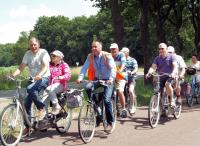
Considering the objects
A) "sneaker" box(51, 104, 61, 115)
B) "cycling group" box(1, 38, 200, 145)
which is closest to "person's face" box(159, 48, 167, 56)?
"cycling group" box(1, 38, 200, 145)

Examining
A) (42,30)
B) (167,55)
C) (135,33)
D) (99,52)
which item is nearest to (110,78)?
(99,52)

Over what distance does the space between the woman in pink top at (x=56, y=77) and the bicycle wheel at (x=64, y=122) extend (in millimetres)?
247

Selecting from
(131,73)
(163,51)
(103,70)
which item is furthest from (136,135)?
(131,73)

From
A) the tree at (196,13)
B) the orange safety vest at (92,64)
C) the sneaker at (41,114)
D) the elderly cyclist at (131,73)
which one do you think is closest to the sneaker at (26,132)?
the sneaker at (41,114)

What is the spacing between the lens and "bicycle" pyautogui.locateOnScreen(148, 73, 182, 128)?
10.4 metres

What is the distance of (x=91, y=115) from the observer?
9.00m

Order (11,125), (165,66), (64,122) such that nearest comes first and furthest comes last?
1. (11,125)
2. (64,122)
3. (165,66)

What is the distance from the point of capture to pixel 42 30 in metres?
117

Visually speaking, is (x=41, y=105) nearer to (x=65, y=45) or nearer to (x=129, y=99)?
(x=129, y=99)

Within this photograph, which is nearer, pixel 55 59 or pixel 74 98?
pixel 74 98

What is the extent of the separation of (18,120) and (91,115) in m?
1.45

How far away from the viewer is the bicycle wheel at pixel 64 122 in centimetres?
963

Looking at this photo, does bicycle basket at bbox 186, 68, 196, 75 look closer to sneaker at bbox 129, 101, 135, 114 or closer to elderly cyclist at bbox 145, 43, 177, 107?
sneaker at bbox 129, 101, 135, 114

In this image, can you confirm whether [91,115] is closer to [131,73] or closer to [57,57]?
[57,57]
